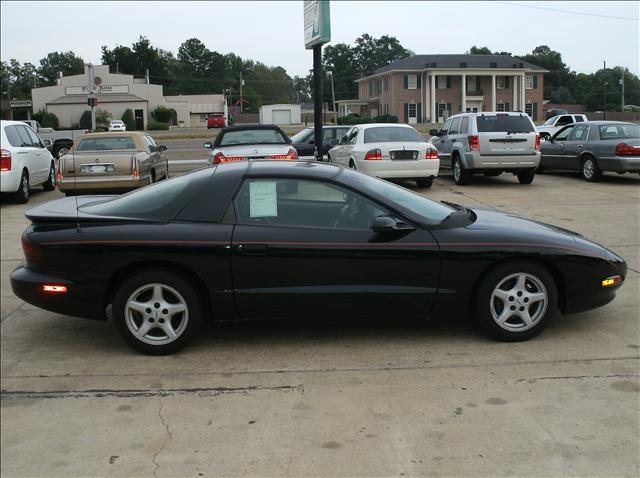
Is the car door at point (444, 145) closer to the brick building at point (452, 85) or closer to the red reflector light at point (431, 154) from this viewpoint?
the red reflector light at point (431, 154)

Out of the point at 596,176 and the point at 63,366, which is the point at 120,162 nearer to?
the point at 63,366

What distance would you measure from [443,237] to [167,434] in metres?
2.46

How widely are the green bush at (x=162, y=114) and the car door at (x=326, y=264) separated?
71.5 meters

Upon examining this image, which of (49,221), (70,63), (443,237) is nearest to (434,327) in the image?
(443,237)

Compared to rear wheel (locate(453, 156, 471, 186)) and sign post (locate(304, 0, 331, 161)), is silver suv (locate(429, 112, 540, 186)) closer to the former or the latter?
rear wheel (locate(453, 156, 471, 186))

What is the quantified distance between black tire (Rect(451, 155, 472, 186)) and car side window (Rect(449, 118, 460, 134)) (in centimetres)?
68

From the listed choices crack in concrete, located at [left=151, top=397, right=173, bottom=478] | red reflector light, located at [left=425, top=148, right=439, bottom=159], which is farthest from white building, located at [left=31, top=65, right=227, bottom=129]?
crack in concrete, located at [left=151, top=397, right=173, bottom=478]

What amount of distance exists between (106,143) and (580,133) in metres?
10.9

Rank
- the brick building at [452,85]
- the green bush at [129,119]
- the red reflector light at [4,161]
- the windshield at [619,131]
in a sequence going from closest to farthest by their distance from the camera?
the red reflector light at [4,161]
the windshield at [619,131]
the green bush at [129,119]
the brick building at [452,85]

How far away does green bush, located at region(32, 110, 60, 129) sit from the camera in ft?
222

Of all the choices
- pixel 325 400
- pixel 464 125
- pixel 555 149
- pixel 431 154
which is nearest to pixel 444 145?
pixel 464 125

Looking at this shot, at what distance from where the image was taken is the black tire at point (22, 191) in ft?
41.1

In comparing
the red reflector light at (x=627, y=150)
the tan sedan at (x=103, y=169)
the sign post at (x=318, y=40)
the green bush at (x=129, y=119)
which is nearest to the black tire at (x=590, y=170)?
the red reflector light at (x=627, y=150)

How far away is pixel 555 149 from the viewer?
56.2ft
